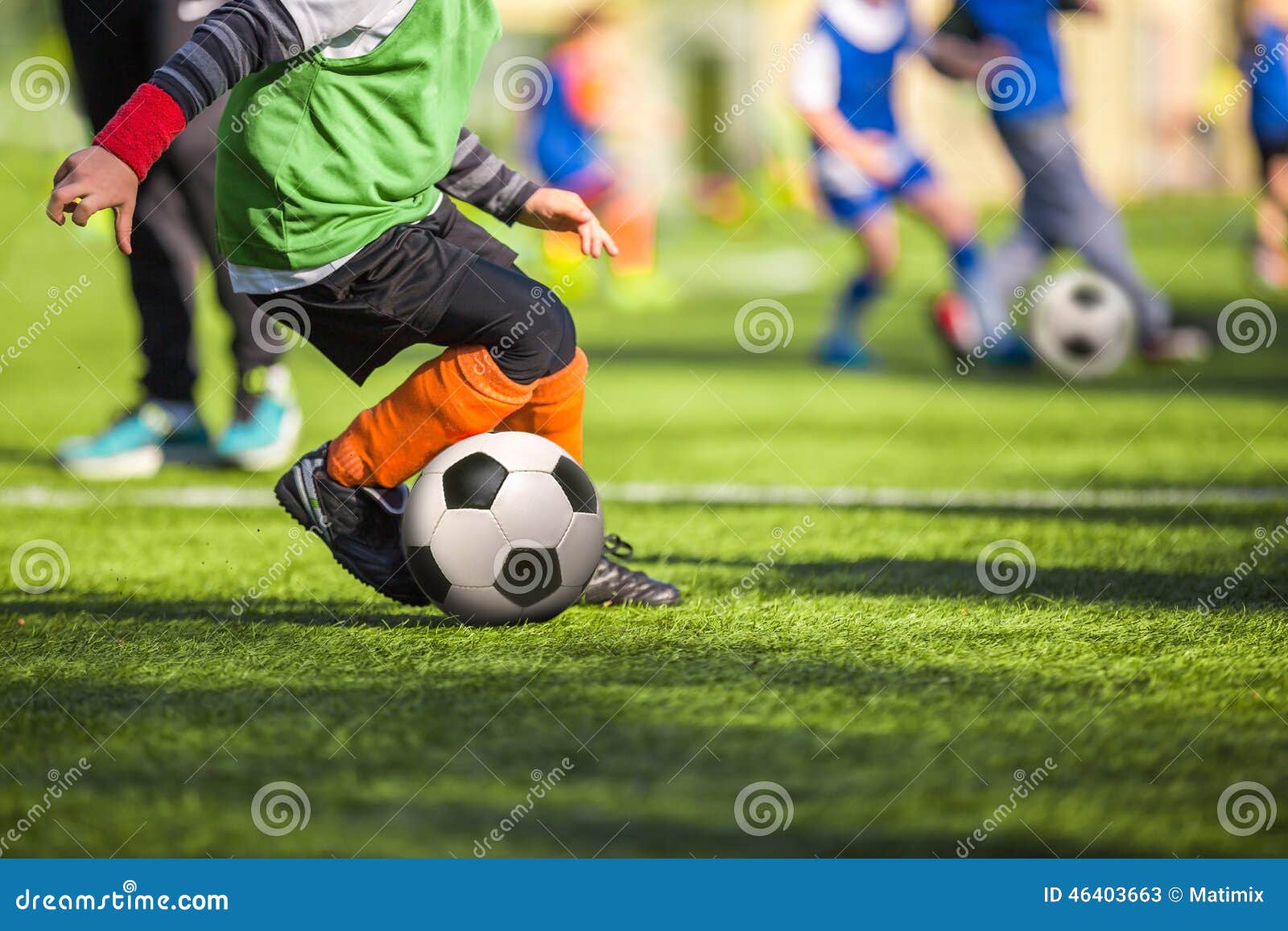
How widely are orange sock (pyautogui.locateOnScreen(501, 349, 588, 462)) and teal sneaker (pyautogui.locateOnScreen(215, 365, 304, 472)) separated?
7.86 ft

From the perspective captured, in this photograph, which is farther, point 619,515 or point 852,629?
point 619,515

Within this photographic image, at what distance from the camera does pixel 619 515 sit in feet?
16.4

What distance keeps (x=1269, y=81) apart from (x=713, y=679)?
10023 mm

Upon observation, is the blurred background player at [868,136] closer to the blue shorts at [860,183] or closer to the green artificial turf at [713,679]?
the blue shorts at [860,183]

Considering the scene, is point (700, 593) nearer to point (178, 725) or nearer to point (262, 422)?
point (178, 725)

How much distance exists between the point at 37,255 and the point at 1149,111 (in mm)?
26205

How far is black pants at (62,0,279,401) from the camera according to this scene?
5285mm

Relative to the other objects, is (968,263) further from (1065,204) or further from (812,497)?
(812,497)

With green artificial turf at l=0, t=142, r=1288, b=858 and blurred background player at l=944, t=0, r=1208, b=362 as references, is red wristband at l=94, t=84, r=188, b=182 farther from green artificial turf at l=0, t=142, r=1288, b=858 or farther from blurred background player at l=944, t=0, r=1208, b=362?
blurred background player at l=944, t=0, r=1208, b=362

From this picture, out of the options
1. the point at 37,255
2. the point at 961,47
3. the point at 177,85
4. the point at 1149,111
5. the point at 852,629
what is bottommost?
the point at 37,255

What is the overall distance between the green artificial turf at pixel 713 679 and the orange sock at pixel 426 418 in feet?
1.14

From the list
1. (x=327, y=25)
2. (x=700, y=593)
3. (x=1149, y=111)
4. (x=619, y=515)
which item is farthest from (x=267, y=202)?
(x=1149, y=111)

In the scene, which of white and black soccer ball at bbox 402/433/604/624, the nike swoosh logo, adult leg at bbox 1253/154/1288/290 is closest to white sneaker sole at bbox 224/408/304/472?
the nike swoosh logo

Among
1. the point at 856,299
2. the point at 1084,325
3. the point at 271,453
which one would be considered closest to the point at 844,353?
the point at 856,299
